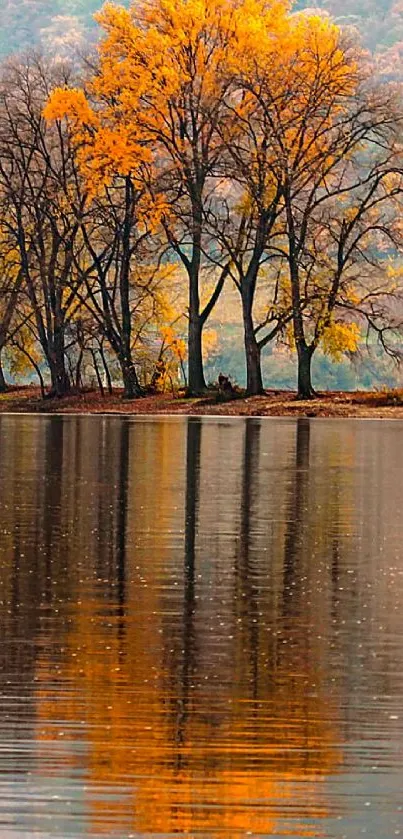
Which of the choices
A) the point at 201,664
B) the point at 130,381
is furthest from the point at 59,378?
the point at 201,664

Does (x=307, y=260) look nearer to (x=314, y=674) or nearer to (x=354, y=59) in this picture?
(x=354, y=59)

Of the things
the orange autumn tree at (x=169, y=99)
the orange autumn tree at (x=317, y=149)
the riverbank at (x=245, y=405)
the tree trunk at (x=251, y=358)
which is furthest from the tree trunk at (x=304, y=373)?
the orange autumn tree at (x=169, y=99)

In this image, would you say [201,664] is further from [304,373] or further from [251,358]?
[251,358]

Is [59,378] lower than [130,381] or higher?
higher

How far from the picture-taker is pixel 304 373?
2707 inches

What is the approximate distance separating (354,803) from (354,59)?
199 ft

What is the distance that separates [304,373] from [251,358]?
2840 millimetres

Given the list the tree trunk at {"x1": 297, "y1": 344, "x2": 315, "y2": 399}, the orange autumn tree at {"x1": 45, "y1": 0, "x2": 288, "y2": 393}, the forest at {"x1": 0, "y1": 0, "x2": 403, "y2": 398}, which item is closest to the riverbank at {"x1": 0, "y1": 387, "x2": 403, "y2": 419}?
the tree trunk at {"x1": 297, "y1": 344, "x2": 315, "y2": 399}

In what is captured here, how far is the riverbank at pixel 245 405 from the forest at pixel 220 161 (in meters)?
1.07

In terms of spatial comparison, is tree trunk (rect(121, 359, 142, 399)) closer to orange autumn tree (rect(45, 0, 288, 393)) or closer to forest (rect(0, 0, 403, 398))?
forest (rect(0, 0, 403, 398))

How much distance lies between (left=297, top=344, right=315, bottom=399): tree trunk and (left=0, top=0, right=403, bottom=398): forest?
85 mm

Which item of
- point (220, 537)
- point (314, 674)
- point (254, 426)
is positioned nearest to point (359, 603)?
point (314, 674)

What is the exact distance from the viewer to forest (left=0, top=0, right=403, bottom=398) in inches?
2662

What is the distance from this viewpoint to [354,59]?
67938 mm
